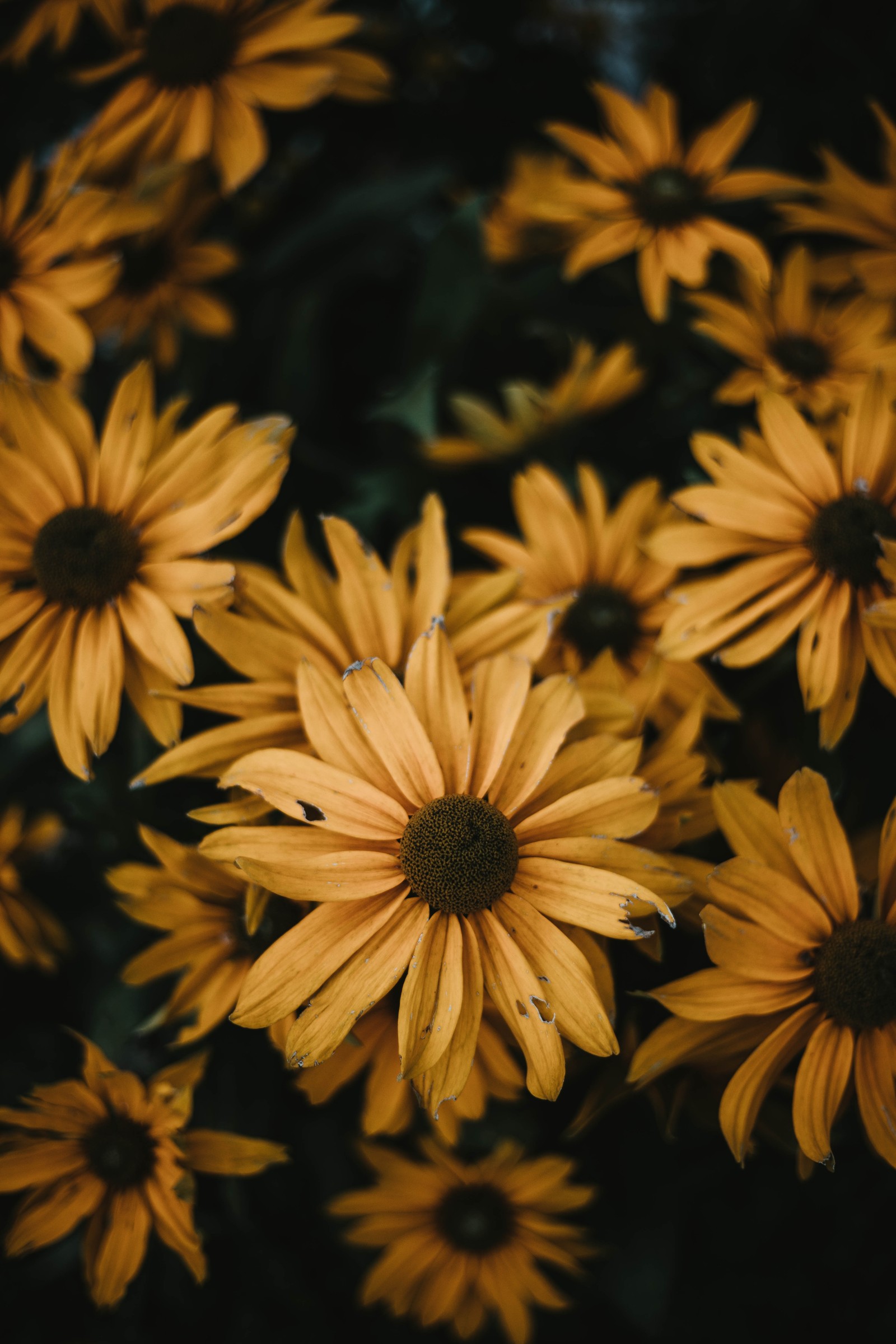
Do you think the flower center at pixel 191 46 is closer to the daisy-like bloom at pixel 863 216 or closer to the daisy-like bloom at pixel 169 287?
the daisy-like bloom at pixel 169 287

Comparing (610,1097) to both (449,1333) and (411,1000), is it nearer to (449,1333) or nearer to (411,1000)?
(411,1000)

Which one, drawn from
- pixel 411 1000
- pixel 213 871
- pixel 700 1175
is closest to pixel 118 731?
pixel 213 871

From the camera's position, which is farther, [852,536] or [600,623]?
[600,623]

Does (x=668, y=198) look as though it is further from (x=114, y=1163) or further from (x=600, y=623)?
(x=114, y=1163)

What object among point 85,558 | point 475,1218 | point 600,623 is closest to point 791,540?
point 600,623

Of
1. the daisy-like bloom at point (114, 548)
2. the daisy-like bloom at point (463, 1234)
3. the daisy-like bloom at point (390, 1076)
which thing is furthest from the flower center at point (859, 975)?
the daisy-like bloom at point (114, 548)

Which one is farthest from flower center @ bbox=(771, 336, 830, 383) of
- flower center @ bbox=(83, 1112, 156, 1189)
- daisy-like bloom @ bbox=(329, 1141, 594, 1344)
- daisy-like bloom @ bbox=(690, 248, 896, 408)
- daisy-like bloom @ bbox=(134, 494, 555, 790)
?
flower center @ bbox=(83, 1112, 156, 1189)

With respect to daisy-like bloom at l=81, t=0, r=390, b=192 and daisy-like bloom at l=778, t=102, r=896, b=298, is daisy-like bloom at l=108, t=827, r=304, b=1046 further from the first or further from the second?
daisy-like bloom at l=778, t=102, r=896, b=298
